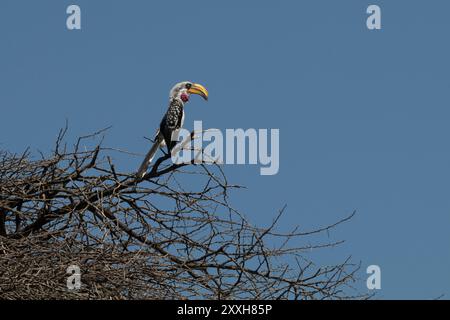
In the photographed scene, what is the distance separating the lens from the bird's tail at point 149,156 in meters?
8.72

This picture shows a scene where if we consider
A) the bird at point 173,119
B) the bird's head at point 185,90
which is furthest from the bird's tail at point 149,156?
the bird's head at point 185,90

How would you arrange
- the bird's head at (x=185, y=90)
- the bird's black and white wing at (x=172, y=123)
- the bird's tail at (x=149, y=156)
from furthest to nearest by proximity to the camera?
the bird's head at (x=185, y=90) < the bird's black and white wing at (x=172, y=123) < the bird's tail at (x=149, y=156)

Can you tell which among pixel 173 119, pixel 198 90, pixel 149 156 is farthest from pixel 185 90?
pixel 149 156

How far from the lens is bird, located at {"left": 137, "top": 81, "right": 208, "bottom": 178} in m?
9.12

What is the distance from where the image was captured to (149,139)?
28.1 feet

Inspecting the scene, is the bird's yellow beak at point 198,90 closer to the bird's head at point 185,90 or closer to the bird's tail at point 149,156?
the bird's head at point 185,90

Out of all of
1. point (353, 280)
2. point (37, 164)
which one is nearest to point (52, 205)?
point (37, 164)

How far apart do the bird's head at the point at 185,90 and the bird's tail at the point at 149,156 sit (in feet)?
3.51

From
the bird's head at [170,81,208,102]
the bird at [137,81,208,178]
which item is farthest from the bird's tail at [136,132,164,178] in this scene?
the bird's head at [170,81,208,102]

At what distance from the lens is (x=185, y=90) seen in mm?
10664

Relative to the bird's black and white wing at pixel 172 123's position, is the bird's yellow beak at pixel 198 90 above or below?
above

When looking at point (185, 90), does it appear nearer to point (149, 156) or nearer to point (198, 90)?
point (198, 90)
